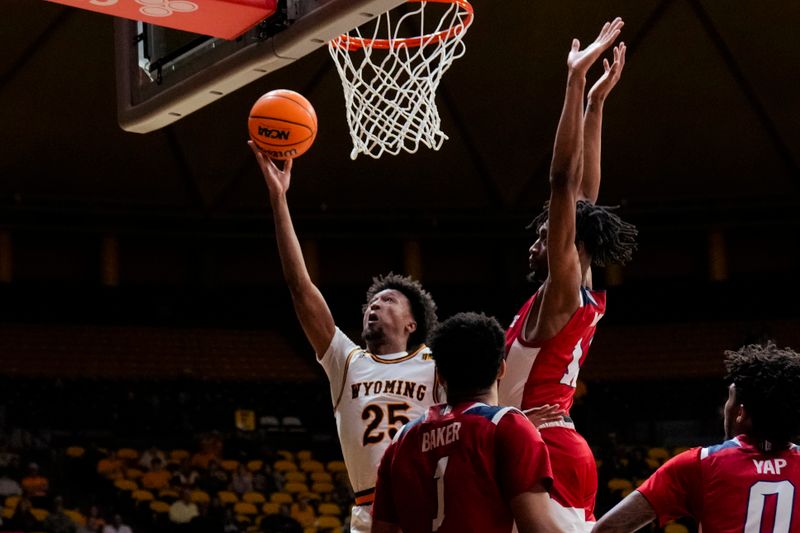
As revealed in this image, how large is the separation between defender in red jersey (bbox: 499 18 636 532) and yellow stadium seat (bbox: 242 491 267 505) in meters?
10.6

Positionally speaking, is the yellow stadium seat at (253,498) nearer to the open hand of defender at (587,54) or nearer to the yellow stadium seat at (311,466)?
the yellow stadium seat at (311,466)

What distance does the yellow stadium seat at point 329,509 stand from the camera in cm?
1459

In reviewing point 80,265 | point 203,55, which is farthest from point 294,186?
point 203,55

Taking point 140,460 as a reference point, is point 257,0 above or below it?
above

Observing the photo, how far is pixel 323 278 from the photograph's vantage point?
20391 millimetres

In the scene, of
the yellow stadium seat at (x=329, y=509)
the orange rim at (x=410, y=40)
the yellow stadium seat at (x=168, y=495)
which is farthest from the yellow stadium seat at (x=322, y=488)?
the orange rim at (x=410, y=40)

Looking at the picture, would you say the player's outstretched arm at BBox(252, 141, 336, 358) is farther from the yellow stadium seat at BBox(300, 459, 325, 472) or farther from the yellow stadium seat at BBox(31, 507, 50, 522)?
the yellow stadium seat at BBox(300, 459, 325, 472)

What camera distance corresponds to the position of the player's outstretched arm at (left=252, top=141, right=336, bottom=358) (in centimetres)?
512

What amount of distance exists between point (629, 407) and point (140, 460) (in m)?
7.28

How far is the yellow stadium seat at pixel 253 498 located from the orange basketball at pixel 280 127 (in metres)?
9.84

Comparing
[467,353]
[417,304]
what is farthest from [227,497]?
[467,353]

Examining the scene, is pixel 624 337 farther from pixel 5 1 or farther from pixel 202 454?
pixel 5 1

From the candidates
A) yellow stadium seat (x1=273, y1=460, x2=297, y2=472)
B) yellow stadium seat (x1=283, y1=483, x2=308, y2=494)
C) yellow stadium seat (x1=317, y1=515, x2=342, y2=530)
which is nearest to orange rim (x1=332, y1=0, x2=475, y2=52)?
yellow stadium seat (x1=317, y1=515, x2=342, y2=530)

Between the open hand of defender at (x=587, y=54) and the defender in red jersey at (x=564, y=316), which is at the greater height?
the open hand of defender at (x=587, y=54)
